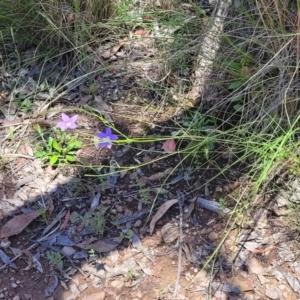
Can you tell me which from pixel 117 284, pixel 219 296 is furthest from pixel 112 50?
pixel 219 296

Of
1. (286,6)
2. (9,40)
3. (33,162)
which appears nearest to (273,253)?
(286,6)

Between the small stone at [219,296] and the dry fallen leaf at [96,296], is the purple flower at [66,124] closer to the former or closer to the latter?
the dry fallen leaf at [96,296]

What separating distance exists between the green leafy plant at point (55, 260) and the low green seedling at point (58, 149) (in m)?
0.44

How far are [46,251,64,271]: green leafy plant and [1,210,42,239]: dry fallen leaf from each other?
19cm

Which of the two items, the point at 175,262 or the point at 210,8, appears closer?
the point at 175,262

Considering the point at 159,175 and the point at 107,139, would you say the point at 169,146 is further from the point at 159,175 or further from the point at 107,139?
the point at 107,139

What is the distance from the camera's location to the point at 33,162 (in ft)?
7.77

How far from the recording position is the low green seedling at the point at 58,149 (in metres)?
2.31

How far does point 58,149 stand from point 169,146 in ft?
1.61

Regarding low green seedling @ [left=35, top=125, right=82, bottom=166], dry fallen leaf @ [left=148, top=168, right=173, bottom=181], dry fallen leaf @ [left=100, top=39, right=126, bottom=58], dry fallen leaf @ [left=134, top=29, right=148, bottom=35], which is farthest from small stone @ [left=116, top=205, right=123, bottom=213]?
dry fallen leaf @ [left=134, top=29, right=148, bottom=35]

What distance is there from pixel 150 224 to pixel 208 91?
2.19 ft

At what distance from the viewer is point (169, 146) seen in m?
2.31

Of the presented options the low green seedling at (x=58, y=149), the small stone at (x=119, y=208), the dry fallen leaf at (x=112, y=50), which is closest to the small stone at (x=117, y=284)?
the small stone at (x=119, y=208)

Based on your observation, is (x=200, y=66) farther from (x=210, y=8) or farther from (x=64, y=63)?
(x=64, y=63)
